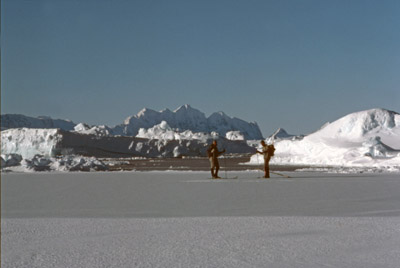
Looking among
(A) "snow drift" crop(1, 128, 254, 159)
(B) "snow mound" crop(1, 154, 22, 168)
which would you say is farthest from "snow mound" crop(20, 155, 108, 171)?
(A) "snow drift" crop(1, 128, 254, 159)

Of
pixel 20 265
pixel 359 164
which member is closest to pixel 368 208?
pixel 20 265

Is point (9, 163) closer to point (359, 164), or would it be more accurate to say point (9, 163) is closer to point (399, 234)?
point (359, 164)

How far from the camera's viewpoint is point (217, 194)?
8.16 meters

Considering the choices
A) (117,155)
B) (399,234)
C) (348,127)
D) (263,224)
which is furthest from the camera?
(117,155)

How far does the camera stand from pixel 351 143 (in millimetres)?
29062

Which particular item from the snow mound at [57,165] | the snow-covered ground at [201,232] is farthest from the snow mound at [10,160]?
the snow-covered ground at [201,232]

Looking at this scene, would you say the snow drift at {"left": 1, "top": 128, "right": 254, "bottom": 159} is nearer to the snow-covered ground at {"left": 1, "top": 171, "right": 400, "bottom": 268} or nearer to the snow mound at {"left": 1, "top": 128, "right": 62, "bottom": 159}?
the snow mound at {"left": 1, "top": 128, "right": 62, "bottom": 159}

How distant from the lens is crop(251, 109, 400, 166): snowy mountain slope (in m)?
26.5

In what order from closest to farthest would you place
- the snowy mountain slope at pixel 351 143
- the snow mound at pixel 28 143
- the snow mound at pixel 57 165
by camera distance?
the snow mound at pixel 57 165, the snowy mountain slope at pixel 351 143, the snow mound at pixel 28 143

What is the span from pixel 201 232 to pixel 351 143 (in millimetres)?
26652

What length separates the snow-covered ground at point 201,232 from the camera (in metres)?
3.36

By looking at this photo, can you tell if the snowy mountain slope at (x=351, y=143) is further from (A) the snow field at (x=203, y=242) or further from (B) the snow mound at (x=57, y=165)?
(A) the snow field at (x=203, y=242)

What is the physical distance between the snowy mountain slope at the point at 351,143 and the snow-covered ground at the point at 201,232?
20.3m

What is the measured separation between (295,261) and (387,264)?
66 cm
